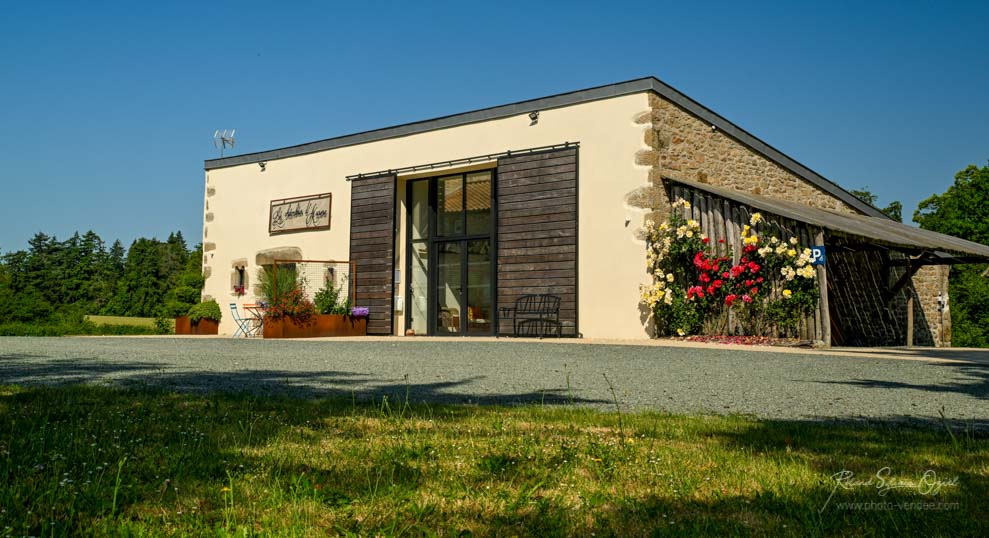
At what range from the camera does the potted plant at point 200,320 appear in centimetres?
1766

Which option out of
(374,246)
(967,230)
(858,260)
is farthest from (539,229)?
(967,230)

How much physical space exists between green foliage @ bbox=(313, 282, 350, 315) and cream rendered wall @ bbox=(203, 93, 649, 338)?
0.99m

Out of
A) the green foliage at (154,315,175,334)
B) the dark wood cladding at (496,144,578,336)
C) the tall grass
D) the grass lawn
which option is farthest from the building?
the grass lawn

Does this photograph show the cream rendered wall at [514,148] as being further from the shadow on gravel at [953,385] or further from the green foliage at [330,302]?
the shadow on gravel at [953,385]

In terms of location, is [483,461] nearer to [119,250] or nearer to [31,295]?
[31,295]

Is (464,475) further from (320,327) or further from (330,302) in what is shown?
(330,302)

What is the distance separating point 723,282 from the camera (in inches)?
472

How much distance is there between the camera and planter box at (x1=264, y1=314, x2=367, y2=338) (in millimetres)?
14188

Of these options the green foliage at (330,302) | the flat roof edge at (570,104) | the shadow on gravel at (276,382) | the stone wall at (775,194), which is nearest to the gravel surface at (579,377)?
the shadow on gravel at (276,382)

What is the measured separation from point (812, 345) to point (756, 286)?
1.41 meters

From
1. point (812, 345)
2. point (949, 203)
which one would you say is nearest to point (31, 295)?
point (812, 345)

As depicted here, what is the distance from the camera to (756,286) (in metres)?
11.7

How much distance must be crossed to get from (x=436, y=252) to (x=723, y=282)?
6179 millimetres

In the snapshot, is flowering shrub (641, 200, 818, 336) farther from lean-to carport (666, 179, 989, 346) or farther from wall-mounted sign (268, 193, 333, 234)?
wall-mounted sign (268, 193, 333, 234)
